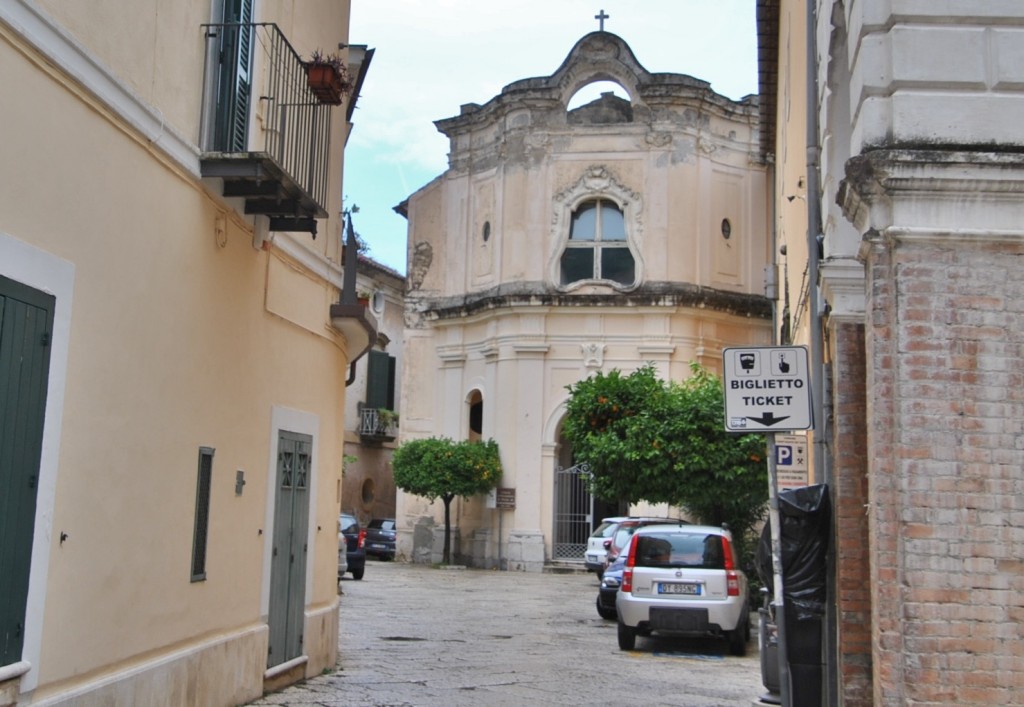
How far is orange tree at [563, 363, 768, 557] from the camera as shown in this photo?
21.3 meters

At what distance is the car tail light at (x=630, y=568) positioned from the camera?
16344 mm

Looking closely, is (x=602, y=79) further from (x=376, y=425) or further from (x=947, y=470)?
(x=947, y=470)

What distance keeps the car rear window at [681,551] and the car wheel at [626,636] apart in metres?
0.84

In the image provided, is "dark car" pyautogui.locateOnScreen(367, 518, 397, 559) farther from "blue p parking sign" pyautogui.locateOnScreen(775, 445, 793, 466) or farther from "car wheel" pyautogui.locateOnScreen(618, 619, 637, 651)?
"blue p parking sign" pyautogui.locateOnScreen(775, 445, 793, 466)

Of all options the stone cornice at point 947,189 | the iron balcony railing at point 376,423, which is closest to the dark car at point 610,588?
the stone cornice at point 947,189

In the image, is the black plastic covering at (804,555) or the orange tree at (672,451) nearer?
the black plastic covering at (804,555)

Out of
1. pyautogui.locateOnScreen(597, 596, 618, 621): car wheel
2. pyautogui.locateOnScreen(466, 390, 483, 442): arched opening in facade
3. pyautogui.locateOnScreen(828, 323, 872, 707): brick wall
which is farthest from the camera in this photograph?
pyautogui.locateOnScreen(466, 390, 483, 442): arched opening in facade

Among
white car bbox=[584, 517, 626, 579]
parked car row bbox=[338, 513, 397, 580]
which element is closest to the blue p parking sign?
parked car row bbox=[338, 513, 397, 580]

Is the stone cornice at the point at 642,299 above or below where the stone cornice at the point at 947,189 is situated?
above

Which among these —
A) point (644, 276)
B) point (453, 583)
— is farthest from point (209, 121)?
point (644, 276)

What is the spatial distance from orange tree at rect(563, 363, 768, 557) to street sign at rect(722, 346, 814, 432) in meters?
12.4

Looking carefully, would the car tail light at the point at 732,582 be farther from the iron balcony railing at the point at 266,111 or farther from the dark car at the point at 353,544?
the dark car at the point at 353,544

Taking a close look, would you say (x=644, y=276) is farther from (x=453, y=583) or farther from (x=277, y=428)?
(x=277, y=428)

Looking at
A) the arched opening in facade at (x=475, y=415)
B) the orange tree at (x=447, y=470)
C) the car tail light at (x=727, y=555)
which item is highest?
the arched opening in facade at (x=475, y=415)
